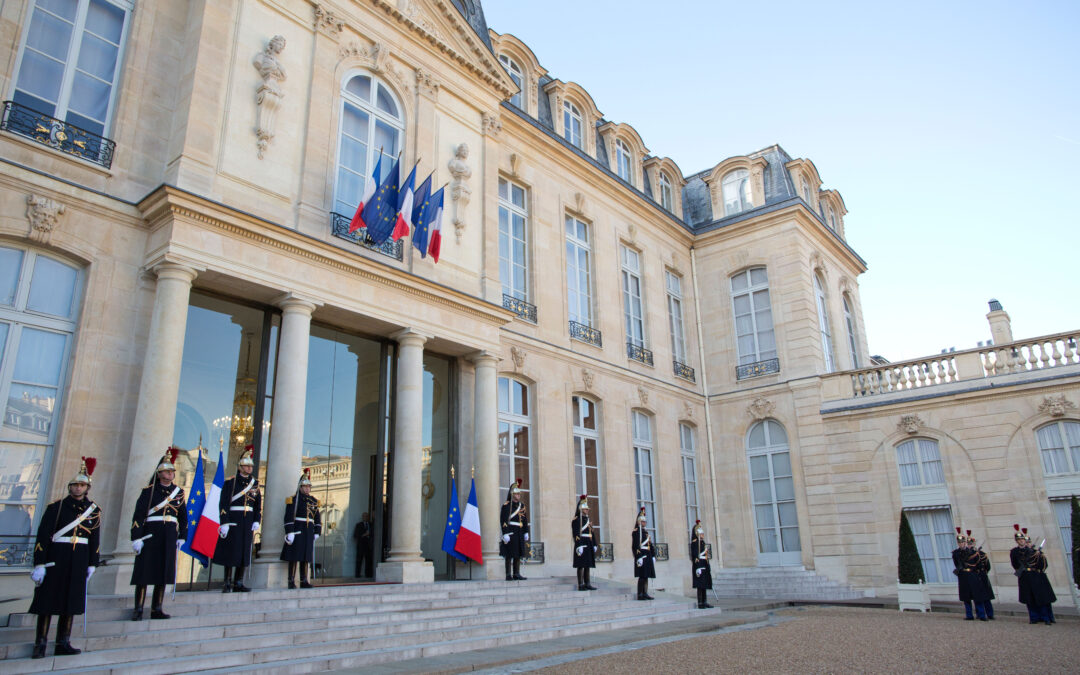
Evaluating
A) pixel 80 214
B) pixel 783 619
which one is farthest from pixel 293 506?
pixel 783 619

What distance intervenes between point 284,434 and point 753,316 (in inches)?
477

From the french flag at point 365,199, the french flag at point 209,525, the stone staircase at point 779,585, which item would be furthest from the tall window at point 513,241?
the stone staircase at point 779,585

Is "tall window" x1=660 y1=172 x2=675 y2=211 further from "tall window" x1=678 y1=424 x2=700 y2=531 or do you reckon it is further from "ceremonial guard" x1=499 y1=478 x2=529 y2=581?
"ceremonial guard" x1=499 y1=478 x2=529 y2=581

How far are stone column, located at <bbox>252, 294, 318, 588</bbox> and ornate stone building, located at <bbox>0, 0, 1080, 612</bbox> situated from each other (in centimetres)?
3

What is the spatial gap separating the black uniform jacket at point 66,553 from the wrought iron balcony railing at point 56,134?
407 centimetres

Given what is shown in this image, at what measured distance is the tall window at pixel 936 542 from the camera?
532 inches

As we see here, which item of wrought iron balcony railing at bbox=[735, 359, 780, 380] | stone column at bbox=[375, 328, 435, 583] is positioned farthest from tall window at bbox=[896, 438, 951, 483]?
stone column at bbox=[375, 328, 435, 583]

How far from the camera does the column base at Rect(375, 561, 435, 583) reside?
346 inches

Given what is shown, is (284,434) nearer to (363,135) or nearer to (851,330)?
(363,135)

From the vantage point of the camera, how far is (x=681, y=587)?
1434cm

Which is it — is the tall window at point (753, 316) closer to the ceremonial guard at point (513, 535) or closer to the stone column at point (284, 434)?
the ceremonial guard at point (513, 535)

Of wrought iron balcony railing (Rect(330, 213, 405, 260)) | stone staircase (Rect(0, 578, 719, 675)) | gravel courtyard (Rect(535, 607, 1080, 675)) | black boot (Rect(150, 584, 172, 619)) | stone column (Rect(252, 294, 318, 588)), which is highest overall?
wrought iron balcony railing (Rect(330, 213, 405, 260))

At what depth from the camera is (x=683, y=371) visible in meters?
16.8

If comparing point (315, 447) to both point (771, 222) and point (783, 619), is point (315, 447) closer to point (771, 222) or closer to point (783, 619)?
point (783, 619)
